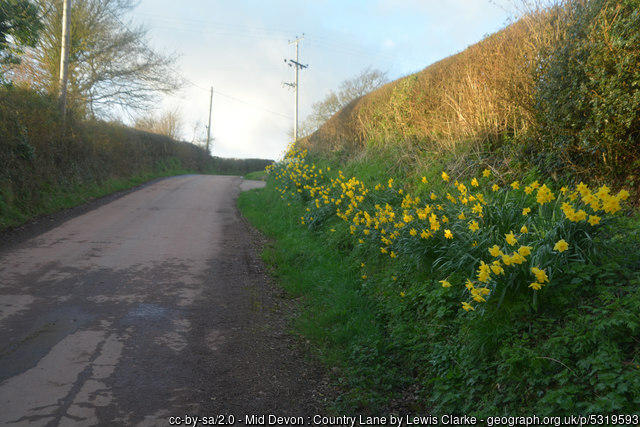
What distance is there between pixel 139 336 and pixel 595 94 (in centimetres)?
576

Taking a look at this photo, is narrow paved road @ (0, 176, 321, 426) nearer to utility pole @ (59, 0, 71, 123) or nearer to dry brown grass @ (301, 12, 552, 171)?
dry brown grass @ (301, 12, 552, 171)

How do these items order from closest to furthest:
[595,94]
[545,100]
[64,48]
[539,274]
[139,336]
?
1. [539,274]
2. [139,336]
3. [595,94]
4. [545,100]
5. [64,48]

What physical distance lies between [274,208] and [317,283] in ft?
23.0

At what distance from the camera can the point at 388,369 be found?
434 cm

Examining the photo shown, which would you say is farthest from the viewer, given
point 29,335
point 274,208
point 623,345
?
point 274,208

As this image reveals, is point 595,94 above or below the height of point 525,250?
above

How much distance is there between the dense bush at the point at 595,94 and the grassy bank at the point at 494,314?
0.57 meters

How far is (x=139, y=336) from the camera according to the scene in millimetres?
4809

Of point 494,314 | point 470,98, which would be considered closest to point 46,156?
point 470,98

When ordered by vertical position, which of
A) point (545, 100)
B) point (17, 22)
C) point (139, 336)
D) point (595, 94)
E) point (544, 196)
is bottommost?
point (139, 336)

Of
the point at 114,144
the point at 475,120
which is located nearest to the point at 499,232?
the point at 475,120

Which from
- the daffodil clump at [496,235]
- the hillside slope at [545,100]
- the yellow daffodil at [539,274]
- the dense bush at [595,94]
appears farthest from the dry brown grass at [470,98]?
the yellow daffodil at [539,274]

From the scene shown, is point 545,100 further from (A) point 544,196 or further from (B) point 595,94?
(A) point 544,196

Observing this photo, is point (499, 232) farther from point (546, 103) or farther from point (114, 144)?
point (114, 144)
